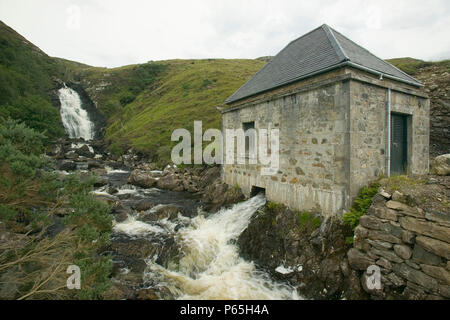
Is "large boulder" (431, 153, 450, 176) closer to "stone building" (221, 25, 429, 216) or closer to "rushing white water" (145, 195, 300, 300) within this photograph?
"stone building" (221, 25, 429, 216)

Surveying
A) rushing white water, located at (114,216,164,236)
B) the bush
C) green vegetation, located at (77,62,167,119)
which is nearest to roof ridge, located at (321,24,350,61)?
rushing white water, located at (114,216,164,236)

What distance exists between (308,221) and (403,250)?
276cm

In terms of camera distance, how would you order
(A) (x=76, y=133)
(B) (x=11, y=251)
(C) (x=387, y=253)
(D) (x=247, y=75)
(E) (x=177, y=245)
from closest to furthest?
(B) (x=11, y=251) < (C) (x=387, y=253) < (E) (x=177, y=245) < (A) (x=76, y=133) < (D) (x=247, y=75)

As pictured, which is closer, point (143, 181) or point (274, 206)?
point (274, 206)

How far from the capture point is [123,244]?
8.35m

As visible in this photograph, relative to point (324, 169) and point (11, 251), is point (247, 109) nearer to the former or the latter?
point (324, 169)

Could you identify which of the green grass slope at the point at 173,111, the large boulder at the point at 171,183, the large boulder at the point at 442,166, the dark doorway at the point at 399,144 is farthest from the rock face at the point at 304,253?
the green grass slope at the point at 173,111

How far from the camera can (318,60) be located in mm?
8305

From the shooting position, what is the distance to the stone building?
6727 millimetres

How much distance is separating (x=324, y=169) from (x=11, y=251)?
8.36 meters

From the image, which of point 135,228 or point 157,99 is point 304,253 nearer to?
point 135,228

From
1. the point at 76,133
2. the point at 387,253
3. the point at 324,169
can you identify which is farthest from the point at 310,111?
the point at 76,133

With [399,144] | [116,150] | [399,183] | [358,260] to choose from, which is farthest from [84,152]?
[399,183]

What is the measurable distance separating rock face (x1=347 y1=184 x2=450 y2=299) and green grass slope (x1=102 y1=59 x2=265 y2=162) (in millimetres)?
22361
